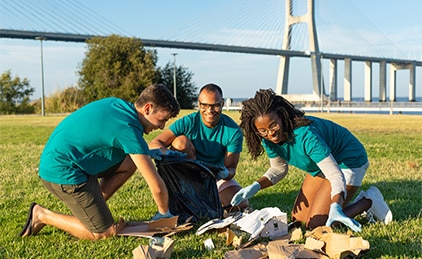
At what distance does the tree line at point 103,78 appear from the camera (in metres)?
35.4

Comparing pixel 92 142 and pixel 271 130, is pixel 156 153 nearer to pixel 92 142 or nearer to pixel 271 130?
pixel 92 142

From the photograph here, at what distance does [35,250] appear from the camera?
3.03 metres

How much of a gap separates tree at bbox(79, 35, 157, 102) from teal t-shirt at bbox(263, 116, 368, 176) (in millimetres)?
32213

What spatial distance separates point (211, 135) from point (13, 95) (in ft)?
117

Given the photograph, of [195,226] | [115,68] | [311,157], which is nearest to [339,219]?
[311,157]

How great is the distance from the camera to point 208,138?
391cm

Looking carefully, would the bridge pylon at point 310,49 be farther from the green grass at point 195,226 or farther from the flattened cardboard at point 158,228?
the flattened cardboard at point 158,228

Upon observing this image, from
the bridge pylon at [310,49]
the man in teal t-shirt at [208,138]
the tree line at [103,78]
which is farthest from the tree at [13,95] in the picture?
the man in teal t-shirt at [208,138]

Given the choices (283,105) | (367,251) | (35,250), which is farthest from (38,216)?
(367,251)

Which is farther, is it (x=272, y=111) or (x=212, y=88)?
(x=212, y=88)

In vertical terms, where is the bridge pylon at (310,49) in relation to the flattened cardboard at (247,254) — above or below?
above

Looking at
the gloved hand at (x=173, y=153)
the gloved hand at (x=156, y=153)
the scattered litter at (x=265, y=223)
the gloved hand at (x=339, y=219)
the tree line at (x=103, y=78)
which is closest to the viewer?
the gloved hand at (x=339, y=219)

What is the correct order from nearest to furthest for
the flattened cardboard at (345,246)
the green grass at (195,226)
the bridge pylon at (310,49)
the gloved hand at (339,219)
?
the flattened cardboard at (345,246) → the green grass at (195,226) → the gloved hand at (339,219) → the bridge pylon at (310,49)

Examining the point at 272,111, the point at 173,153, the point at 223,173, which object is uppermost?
the point at 272,111
